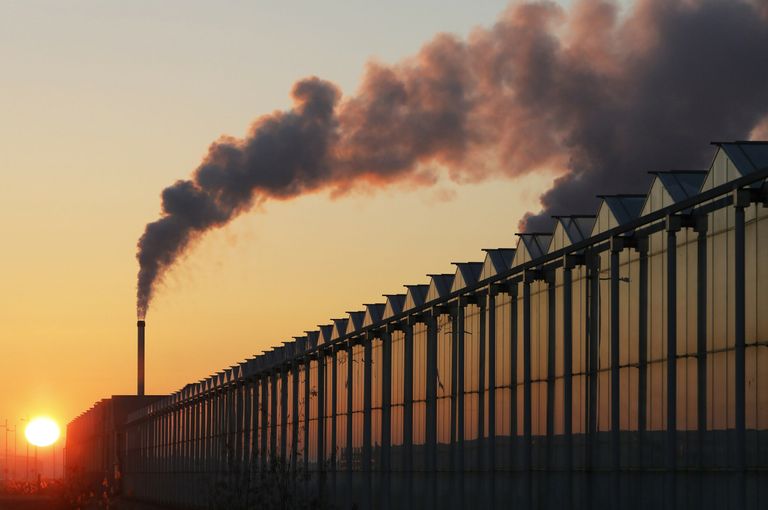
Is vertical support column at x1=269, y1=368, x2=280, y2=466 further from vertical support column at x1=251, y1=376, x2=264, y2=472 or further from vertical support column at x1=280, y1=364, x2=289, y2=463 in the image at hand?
vertical support column at x1=251, y1=376, x2=264, y2=472

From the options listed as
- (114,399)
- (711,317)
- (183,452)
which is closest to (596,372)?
(711,317)

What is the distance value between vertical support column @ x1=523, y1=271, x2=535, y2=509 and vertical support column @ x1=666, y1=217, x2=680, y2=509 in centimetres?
706

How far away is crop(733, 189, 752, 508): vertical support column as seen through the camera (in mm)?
24078

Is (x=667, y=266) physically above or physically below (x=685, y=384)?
above

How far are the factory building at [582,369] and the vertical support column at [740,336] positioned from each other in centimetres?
3

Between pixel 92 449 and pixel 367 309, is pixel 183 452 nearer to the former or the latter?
pixel 367 309

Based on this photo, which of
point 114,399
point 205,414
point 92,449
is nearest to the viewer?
point 205,414

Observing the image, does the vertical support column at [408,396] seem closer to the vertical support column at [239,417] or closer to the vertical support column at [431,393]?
the vertical support column at [431,393]

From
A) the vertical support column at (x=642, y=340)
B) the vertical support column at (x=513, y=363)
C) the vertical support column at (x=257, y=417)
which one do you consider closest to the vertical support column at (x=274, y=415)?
the vertical support column at (x=257, y=417)

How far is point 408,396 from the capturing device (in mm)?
45344

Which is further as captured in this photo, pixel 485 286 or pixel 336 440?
pixel 336 440

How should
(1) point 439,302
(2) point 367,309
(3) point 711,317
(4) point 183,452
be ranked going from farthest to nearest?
(4) point 183,452 → (2) point 367,309 → (1) point 439,302 → (3) point 711,317

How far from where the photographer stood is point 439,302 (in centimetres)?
4197

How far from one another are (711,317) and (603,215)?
6.15 meters
